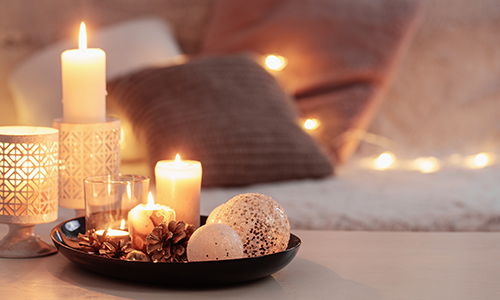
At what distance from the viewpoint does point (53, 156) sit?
2.20 ft

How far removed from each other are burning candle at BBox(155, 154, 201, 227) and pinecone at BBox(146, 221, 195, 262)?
74 mm

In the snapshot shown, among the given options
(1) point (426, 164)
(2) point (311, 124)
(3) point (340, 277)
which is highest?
(2) point (311, 124)

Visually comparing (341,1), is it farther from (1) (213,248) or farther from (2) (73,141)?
(1) (213,248)

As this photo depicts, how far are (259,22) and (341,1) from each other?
0.84 feet

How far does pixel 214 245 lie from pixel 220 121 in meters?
0.74

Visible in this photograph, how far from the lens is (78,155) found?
783 mm

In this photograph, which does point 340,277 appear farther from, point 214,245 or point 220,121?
point 220,121

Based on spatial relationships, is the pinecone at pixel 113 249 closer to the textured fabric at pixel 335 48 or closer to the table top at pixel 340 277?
the table top at pixel 340 277

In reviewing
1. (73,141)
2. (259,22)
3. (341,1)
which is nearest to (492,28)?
(341,1)

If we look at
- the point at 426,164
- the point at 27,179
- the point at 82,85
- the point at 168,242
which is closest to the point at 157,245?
the point at 168,242

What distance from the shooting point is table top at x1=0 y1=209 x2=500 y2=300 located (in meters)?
0.56

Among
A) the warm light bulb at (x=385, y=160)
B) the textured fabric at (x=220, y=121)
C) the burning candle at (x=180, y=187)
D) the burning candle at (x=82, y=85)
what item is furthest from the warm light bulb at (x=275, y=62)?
the burning candle at (x=180, y=187)

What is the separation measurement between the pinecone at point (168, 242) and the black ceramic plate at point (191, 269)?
0.07 feet

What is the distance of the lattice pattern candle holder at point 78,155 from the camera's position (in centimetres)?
78
